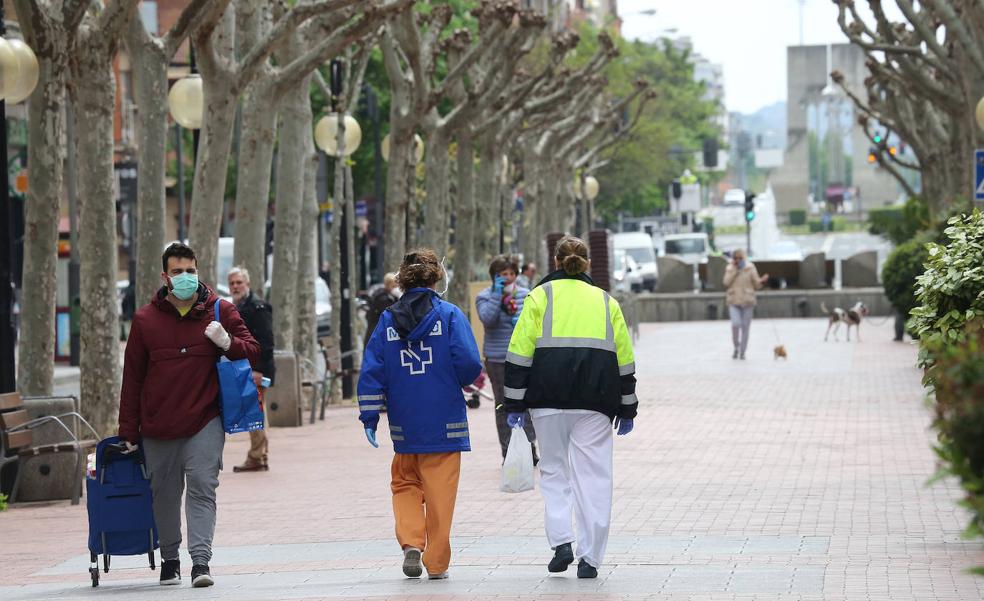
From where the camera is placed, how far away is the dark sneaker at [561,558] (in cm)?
837

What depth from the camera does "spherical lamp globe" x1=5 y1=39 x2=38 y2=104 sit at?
472 inches

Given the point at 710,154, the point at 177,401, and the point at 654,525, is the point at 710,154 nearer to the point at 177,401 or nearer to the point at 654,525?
the point at 654,525

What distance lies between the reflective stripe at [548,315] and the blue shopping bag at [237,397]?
1366 mm

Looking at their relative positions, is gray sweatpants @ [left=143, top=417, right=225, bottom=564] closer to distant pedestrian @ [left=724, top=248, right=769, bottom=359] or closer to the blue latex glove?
the blue latex glove

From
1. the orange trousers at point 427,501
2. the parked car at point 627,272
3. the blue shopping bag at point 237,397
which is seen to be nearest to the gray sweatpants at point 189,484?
the blue shopping bag at point 237,397

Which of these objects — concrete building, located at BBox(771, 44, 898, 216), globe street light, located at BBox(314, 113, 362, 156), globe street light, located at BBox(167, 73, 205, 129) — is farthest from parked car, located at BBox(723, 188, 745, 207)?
globe street light, located at BBox(167, 73, 205, 129)

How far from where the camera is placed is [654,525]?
10406 millimetres

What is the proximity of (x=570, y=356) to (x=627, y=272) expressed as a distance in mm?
45883

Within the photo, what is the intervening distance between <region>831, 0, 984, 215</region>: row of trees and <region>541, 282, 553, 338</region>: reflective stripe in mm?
11344

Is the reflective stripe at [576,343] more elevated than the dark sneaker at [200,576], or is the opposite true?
the reflective stripe at [576,343]

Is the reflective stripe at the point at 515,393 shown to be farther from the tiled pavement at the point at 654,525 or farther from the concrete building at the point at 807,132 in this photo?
the concrete building at the point at 807,132

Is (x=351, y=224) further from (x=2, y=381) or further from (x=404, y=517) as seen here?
(x=404, y=517)

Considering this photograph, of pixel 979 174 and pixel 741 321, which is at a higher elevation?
pixel 979 174

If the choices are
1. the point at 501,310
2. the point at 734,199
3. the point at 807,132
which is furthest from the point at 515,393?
the point at 734,199
